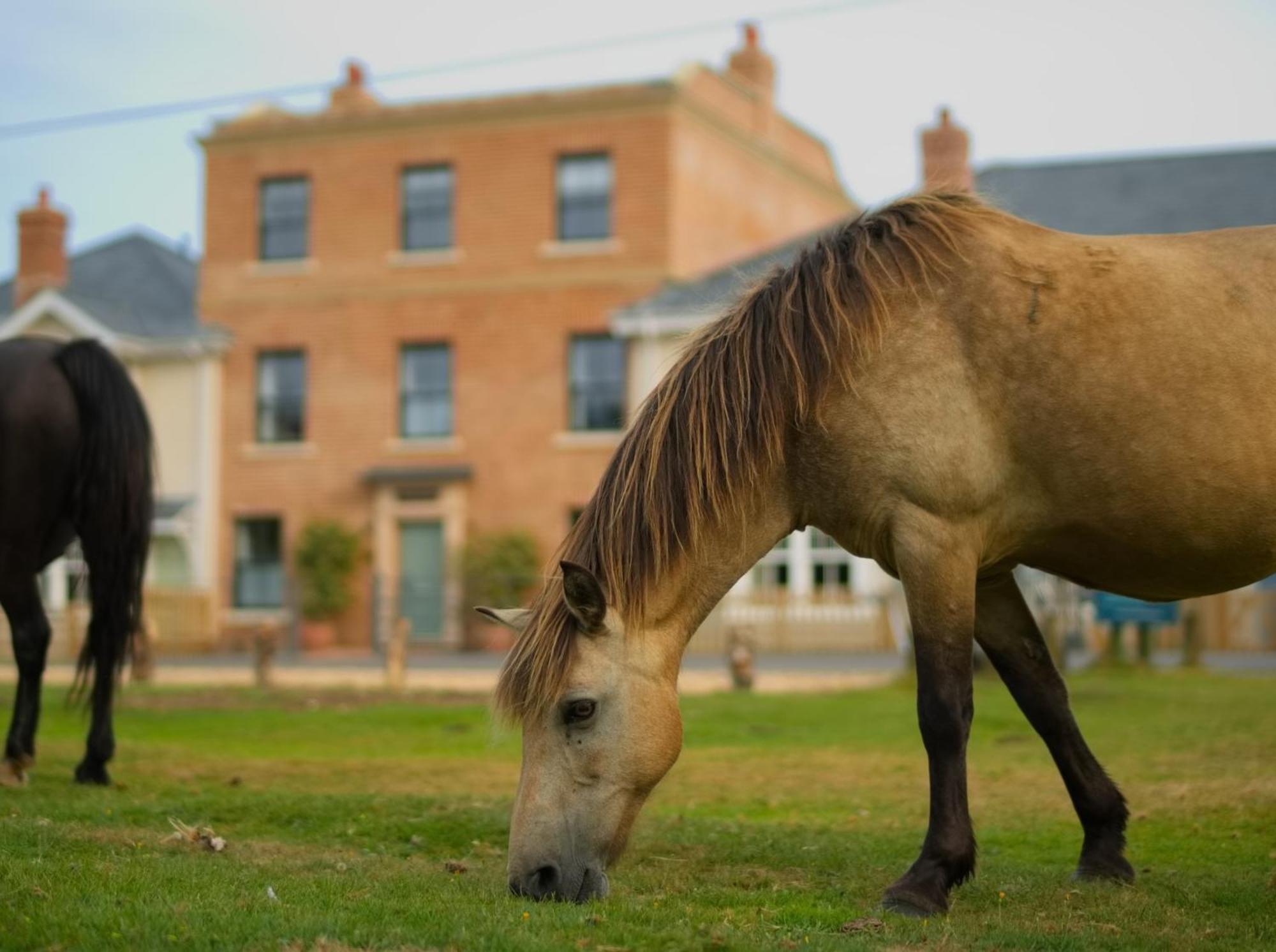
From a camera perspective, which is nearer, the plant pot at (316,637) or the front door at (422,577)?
the front door at (422,577)

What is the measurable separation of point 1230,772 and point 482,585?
20295mm

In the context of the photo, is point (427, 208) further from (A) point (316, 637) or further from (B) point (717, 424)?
(B) point (717, 424)

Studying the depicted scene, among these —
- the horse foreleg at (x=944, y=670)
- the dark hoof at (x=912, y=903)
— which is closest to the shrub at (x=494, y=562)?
the horse foreleg at (x=944, y=670)

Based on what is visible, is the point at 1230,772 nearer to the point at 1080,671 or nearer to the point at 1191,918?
the point at 1191,918

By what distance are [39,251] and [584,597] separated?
31944mm

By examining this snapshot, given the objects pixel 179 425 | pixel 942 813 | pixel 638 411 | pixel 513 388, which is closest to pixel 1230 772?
pixel 942 813

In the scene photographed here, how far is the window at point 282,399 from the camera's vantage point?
32094mm

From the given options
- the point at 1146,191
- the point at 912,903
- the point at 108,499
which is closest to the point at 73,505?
the point at 108,499

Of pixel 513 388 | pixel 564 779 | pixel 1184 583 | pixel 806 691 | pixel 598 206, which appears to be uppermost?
pixel 598 206

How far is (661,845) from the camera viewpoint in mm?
6480

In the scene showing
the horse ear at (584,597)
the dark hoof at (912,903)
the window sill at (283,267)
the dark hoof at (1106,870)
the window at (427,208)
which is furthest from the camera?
the window sill at (283,267)

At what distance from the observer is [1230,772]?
924cm

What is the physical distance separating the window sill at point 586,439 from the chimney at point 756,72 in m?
8.62

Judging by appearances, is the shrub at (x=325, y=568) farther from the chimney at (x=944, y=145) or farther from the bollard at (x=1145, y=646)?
the bollard at (x=1145, y=646)
